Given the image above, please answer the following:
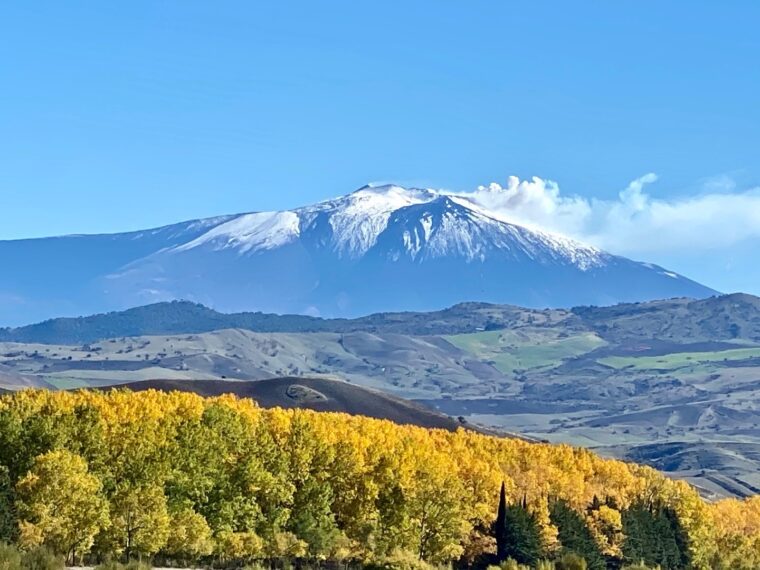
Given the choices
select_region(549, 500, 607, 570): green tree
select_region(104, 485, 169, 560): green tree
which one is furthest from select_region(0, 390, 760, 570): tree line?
select_region(549, 500, 607, 570): green tree

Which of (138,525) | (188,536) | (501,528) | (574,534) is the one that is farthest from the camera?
(574,534)

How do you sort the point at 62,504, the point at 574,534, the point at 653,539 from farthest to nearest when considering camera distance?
1. the point at 653,539
2. the point at 574,534
3. the point at 62,504

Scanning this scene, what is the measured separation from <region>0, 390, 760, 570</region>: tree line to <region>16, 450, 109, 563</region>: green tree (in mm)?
123

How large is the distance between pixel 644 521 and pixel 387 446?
108 feet

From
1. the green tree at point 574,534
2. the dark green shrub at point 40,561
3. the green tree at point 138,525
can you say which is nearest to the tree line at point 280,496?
the green tree at point 138,525

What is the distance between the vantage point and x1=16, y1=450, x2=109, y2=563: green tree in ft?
305

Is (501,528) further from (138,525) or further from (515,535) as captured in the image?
(138,525)

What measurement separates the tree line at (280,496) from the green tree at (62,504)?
123 millimetres

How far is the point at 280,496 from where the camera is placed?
112 metres

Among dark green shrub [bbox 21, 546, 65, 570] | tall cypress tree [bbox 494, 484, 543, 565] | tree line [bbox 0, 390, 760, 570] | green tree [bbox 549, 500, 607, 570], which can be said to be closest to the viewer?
dark green shrub [bbox 21, 546, 65, 570]

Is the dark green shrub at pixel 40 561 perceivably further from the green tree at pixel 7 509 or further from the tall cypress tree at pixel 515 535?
the tall cypress tree at pixel 515 535

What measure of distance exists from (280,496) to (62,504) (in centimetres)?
2249

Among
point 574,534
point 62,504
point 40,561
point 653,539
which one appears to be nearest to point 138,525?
point 62,504

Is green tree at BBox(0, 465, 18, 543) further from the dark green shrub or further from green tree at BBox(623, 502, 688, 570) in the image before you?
green tree at BBox(623, 502, 688, 570)
